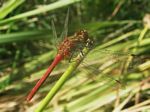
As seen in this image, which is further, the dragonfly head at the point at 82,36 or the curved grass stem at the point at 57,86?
the dragonfly head at the point at 82,36

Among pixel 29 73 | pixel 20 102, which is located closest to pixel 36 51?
pixel 29 73

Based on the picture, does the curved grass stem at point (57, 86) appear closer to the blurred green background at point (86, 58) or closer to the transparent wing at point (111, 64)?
the blurred green background at point (86, 58)

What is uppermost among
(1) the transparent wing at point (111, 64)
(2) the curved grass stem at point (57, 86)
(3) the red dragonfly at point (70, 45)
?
(1) the transparent wing at point (111, 64)

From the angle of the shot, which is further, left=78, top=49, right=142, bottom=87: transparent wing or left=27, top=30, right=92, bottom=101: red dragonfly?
left=78, top=49, right=142, bottom=87: transparent wing

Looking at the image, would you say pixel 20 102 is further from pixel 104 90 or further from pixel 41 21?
pixel 41 21

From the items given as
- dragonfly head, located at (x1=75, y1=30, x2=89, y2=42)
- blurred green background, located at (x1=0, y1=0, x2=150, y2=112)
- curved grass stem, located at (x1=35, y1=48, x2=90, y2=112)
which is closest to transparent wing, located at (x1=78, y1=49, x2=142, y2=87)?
blurred green background, located at (x1=0, y1=0, x2=150, y2=112)

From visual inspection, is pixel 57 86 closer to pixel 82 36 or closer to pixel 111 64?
pixel 82 36

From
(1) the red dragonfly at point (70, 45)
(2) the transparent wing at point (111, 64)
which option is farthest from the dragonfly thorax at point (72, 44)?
(2) the transparent wing at point (111, 64)

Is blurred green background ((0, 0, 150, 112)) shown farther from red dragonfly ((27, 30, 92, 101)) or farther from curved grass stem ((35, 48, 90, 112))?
curved grass stem ((35, 48, 90, 112))
